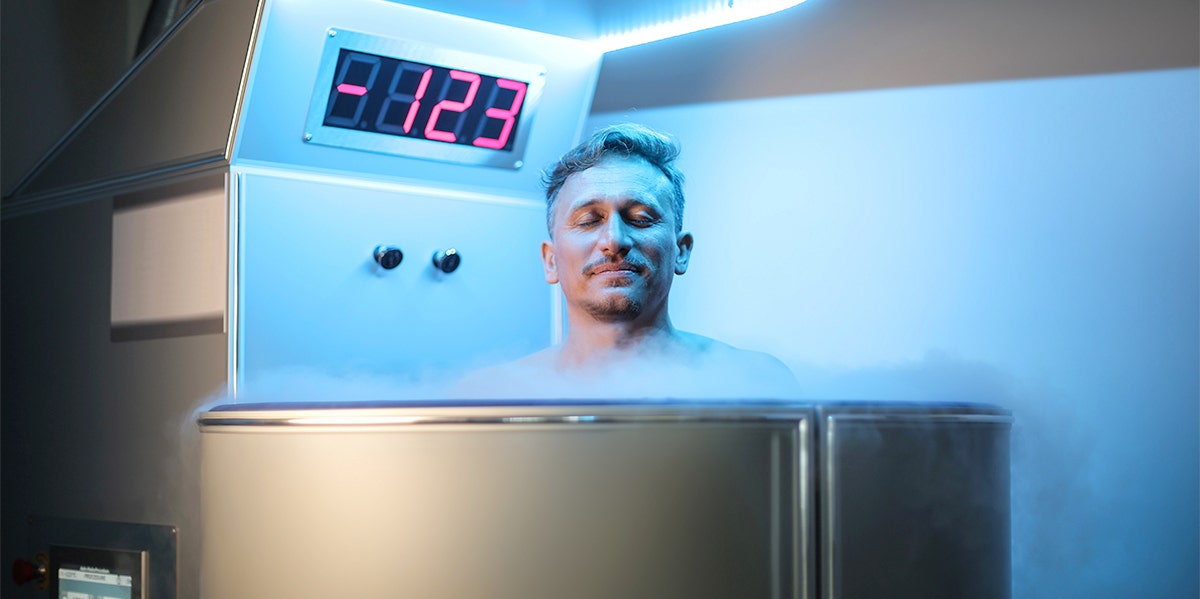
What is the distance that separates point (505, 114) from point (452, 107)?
118mm

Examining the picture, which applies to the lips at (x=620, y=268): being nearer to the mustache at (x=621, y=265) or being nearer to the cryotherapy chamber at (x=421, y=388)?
the mustache at (x=621, y=265)

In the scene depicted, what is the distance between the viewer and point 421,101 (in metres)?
2.12

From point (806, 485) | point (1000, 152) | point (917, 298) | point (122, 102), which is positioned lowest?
point (806, 485)

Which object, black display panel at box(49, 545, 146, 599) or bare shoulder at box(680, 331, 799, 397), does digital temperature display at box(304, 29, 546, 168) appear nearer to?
bare shoulder at box(680, 331, 799, 397)

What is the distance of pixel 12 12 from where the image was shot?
89.2 inches

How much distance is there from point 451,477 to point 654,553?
0.75ft

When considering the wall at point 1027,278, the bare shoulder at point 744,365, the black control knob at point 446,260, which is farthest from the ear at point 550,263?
the wall at point 1027,278

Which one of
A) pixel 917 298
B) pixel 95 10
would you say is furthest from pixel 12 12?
pixel 917 298

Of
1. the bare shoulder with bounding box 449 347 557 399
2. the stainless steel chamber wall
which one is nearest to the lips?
the bare shoulder with bounding box 449 347 557 399

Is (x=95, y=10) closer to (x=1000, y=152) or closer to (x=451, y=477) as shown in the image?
(x=451, y=477)

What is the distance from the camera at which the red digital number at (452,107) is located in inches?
84.0

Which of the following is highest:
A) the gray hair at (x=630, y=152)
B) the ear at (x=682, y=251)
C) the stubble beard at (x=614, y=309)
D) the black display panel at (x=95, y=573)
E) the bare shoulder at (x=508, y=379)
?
the gray hair at (x=630, y=152)

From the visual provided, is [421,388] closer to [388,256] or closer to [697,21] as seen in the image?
[388,256]

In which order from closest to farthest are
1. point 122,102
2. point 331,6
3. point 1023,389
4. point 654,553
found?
1. point 654,553
2. point 1023,389
3. point 331,6
4. point 122,102
